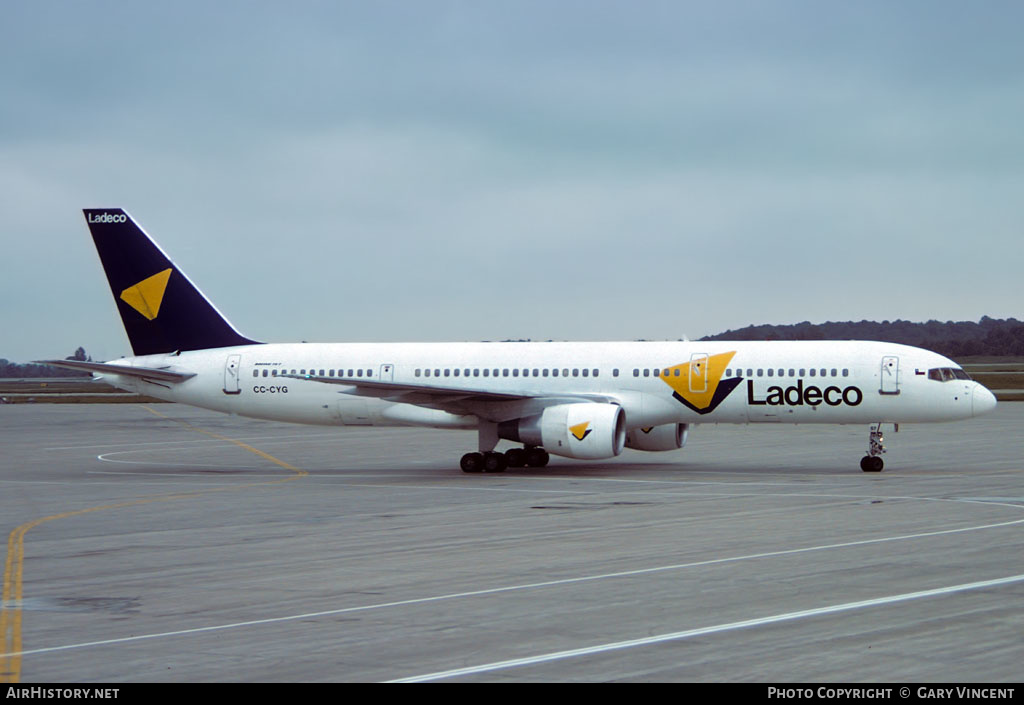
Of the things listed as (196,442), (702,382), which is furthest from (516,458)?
(196,442)

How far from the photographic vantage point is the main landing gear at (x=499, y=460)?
3419cm

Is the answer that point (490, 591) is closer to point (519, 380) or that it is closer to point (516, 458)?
point (516, 458)

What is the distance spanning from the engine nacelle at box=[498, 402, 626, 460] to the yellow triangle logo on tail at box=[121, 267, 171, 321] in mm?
14299

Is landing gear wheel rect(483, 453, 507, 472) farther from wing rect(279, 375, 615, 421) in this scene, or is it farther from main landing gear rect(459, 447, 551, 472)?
wing rect(279, 375, 615, 421)

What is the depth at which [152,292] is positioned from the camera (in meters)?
39.4

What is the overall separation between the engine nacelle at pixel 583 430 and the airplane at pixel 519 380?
0.13 ft

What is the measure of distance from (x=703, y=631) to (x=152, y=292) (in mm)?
31173

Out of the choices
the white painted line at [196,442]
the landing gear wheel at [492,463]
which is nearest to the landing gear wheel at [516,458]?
the landing gear wheel at [492,463]

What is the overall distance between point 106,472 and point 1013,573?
2772cm

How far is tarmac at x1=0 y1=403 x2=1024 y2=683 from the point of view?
10.9 m

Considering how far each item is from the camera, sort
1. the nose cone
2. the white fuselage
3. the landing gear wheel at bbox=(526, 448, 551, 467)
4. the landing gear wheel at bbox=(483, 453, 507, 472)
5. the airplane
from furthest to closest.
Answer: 1. the landing gear wheel at bbox=(526, 448, 551, 467)
2. the landing gear wheel at bbox=(483, 453, 507, 472)
3. the white fuselage
4. the airplane
5. the nose cone

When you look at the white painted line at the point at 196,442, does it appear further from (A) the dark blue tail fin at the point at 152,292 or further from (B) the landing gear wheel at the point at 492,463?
(B) the landing gear wheel at the point at 492,463

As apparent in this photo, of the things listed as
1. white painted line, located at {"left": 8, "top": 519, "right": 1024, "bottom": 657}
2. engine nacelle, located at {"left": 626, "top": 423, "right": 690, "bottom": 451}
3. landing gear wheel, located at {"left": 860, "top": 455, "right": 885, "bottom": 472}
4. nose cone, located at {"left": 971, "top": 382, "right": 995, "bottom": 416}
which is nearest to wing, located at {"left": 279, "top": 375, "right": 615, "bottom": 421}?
engine nacelle, located at {"left": 626, "top": 423, "right": 690, "bottom": 451}

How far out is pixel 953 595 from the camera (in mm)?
13688
